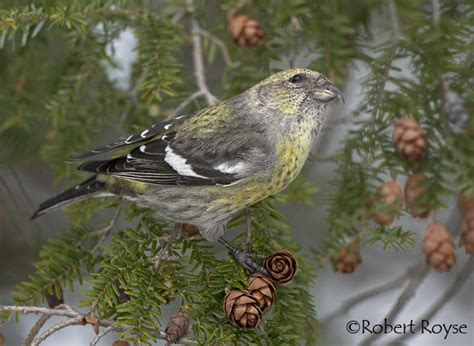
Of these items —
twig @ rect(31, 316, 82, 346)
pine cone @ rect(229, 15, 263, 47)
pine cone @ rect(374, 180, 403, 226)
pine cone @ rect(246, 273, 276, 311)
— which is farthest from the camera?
pine cone @ rect(229, 15, 263, 47)

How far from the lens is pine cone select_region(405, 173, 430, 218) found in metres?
2.31

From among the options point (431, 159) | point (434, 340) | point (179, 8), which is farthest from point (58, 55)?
point (434, 340)

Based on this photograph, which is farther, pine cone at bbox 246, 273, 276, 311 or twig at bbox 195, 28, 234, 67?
twig at bbox 195, 28, 234, 67

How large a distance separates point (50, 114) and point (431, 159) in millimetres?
1554

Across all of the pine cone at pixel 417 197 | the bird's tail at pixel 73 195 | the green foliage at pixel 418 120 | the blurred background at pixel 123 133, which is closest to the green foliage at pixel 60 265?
the blurred background at pixel 123 133

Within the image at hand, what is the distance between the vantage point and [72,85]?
111 inches

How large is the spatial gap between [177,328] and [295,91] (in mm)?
1214

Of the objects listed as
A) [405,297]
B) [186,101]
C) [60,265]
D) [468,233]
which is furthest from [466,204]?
[60,265]

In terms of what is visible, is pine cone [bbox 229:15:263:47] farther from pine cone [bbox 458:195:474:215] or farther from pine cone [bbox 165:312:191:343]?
pine cone [bbox 165:312:191:343]

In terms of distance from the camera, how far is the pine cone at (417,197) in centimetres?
231

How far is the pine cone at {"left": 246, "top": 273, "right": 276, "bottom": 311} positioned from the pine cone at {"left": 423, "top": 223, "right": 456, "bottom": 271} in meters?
0.58

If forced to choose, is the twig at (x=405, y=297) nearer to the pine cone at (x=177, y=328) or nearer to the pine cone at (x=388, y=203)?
the pine cone at (x=388, y=203)

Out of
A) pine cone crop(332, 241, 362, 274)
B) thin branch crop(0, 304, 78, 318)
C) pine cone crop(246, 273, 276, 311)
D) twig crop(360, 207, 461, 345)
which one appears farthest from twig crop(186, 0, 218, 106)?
thin branch crop(0, 304, 78, 318)

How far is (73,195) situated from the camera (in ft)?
8.67
